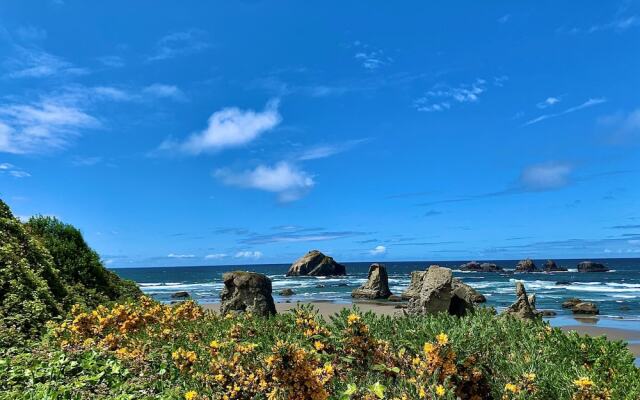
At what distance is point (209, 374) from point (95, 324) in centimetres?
482

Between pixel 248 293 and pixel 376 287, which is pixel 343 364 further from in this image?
pixel 376 287

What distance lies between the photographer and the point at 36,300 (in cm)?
1081

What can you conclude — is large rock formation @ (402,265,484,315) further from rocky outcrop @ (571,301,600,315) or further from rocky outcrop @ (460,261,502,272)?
A: rocky outcrop @ (460,261,502,272)

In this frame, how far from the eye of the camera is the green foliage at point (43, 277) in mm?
10180

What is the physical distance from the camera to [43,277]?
12.9 m

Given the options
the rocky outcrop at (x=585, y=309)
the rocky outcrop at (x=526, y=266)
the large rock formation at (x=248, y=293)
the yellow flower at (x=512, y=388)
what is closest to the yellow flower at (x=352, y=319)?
the yellow flower at (x=512, y=388)

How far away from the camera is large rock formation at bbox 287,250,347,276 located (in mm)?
102875

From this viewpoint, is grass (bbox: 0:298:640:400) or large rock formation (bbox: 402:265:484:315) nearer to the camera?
grass (bbox: 0:298:640:400)

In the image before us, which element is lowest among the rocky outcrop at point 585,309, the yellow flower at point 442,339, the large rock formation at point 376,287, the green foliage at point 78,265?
the rocky outcrop at point 585,309

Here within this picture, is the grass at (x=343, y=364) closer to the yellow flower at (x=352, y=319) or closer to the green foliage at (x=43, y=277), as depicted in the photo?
the yellow flower at (x=352, y=319)

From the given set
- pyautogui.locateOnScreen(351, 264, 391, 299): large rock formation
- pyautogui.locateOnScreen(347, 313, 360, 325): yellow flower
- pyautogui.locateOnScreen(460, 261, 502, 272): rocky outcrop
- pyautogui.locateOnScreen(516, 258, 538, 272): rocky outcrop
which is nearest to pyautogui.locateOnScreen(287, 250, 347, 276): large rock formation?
pyautogui.locateOnScreen(460, 261, 502, 272): rocky outcrop

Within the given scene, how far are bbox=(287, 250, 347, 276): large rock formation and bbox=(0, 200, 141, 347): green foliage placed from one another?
85.7 metres

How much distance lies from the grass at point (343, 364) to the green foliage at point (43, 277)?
3013mm

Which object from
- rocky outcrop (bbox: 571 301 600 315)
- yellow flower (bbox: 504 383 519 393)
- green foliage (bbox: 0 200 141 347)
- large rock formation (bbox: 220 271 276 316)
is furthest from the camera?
rocky outcrop (bbox: 571 301 600 315)
